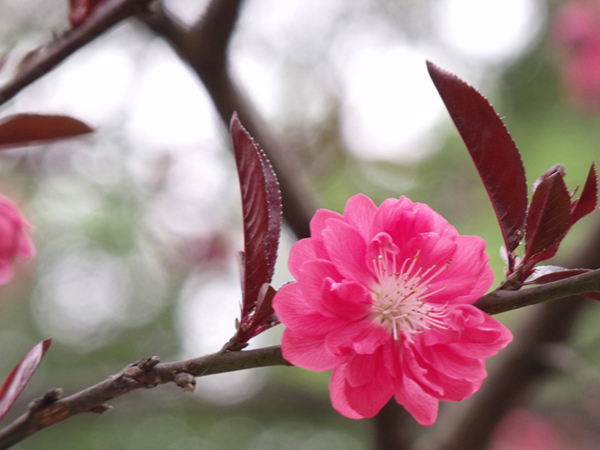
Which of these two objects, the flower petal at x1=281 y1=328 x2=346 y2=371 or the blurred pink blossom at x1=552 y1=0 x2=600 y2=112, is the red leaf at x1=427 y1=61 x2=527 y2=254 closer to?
the flower petal at x1=281 y1=328 x2=346 y2=371

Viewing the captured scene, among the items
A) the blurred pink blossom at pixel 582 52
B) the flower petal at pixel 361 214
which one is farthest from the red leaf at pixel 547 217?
the blurred pink blossom at pixel 582 52

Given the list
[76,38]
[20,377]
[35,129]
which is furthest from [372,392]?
[76,38]

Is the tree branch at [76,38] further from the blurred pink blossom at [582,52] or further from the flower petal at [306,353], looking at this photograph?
the blurred pink blossom at [582,52]

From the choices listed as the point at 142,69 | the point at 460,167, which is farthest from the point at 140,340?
the point at 460,167

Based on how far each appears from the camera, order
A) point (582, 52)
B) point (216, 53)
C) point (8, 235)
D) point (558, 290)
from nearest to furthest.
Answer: point (558, 290), point (8, 235), point (216, 53), point (582, 52)

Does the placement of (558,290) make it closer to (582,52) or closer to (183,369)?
(183,369)

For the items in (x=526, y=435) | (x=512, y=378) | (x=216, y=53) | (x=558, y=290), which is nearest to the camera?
(x=558, y=290)

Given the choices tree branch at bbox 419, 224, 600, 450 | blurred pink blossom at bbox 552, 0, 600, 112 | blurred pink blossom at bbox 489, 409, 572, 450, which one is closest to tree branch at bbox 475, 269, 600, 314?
tree branch at bbox 419, 224, 600, 450

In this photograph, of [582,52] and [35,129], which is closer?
[35,129]
